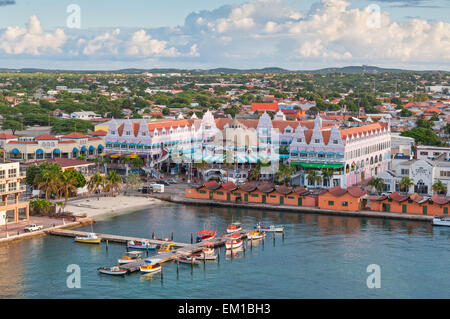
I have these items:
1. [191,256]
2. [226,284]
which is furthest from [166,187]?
[226,284]

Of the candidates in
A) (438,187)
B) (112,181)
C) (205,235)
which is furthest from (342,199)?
(112,181)

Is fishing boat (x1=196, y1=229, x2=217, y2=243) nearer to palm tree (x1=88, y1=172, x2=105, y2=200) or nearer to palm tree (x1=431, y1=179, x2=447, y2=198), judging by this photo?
palm tree (x1=88, y1=172, x2=105, y2=200)

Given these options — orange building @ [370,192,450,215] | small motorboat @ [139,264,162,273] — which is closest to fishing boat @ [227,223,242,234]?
small motorboat @ [139,264,162,273]

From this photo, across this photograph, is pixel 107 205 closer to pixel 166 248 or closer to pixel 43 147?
pixel 166 248

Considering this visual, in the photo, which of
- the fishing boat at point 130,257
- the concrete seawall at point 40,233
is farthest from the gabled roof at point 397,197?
the concrete seawall at point 40,233

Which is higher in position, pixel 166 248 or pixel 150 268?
pixel 166 248

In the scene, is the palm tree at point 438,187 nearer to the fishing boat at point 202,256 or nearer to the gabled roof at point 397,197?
the gabled roof at point 397,197
